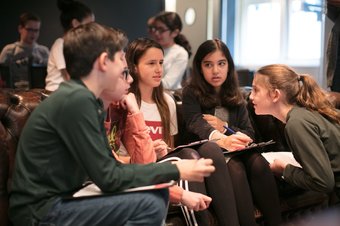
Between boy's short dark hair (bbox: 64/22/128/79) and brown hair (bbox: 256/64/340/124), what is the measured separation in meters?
0.86

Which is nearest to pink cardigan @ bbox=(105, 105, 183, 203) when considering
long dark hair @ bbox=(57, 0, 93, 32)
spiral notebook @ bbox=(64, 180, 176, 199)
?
spiral notebook @ bbox=(64, 180, 176, 199)

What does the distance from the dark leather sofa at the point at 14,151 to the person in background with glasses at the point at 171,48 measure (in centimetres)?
123

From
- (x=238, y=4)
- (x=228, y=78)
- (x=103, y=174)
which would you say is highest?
(x=238, y=4)

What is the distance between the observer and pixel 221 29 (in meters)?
5.99

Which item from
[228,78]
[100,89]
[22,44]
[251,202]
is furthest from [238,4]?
[100,89]

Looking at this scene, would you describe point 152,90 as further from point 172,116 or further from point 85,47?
point 85,47

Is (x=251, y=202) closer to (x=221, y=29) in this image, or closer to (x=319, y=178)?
(x=319, y=178)

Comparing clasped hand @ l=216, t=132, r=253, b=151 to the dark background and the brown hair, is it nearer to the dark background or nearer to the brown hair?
the brown hair

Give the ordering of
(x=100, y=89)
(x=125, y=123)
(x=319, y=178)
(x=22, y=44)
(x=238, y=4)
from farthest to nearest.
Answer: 1. (x=238, y=4)
2. (x=22, y=44)
3. (x=125, y=123)
4. (x=319, y=178)
5. (x=100, y=89)

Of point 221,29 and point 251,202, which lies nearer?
point 251,202

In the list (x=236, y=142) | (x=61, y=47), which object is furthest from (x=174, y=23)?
(x=236, y=142)

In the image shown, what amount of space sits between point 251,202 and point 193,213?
30cm

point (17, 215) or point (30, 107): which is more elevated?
point (30, 107)

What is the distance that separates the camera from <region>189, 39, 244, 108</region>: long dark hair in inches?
94.0
